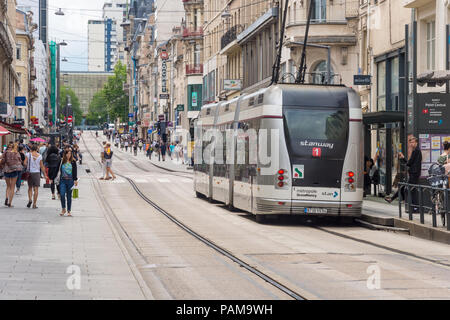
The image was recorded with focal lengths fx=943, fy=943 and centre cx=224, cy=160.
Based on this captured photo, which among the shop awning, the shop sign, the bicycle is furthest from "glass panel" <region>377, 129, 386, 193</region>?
the shop sign

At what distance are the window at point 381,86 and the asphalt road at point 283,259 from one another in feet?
46.1

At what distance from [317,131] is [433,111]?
2.69m

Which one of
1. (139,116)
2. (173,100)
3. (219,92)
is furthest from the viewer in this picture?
(139,116)

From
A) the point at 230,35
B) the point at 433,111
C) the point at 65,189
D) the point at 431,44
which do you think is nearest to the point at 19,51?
the point at 230,35

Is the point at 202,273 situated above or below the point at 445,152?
below

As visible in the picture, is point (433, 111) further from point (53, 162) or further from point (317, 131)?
point (53, 162)

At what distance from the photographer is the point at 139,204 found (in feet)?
95.4

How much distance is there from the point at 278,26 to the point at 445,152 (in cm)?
3308

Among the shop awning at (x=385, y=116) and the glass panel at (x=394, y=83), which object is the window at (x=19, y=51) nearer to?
the glass panel at (x=394, y=83)

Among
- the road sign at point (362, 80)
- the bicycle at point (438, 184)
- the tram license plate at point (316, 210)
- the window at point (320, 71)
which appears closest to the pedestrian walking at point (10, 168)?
the tram license plate at point (316, 210)

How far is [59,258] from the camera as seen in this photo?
13.5m

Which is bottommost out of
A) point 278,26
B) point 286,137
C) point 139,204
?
point 139,204
